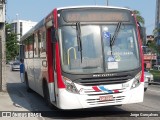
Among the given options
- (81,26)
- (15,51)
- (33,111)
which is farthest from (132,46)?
(15,51)

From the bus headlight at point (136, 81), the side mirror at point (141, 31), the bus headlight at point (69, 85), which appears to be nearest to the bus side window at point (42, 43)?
the bus headlight at point (69, 85)

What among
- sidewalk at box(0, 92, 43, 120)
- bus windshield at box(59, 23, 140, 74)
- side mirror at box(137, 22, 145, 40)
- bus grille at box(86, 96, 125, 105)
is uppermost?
side mirror at box(137, 22, 145, 40)

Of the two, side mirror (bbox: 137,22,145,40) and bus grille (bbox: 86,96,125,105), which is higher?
side mirror (bbox: 137,22,145,40)

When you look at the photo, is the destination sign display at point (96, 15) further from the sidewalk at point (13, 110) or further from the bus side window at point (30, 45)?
the bus side window at point (30, 45)

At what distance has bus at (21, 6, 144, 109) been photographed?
35.0 ft

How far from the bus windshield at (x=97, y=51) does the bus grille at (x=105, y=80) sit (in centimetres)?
20

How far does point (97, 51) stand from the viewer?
1095cm

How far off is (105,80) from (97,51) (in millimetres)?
809

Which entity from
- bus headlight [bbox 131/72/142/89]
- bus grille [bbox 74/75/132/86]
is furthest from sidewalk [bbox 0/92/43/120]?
bus headlight [bbox 131/72/142/89]

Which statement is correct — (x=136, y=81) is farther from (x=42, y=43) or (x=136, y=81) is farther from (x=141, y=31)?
(x=42, y=43)

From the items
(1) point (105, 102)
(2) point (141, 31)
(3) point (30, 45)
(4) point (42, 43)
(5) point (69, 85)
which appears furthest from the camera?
(3) point (30, 45)

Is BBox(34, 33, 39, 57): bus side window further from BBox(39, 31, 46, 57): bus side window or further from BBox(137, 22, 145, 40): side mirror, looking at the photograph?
BBox(137, 22, 145, 40): side mirror

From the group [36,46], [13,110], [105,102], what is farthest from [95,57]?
[36,46]

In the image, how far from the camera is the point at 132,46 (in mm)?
11242
